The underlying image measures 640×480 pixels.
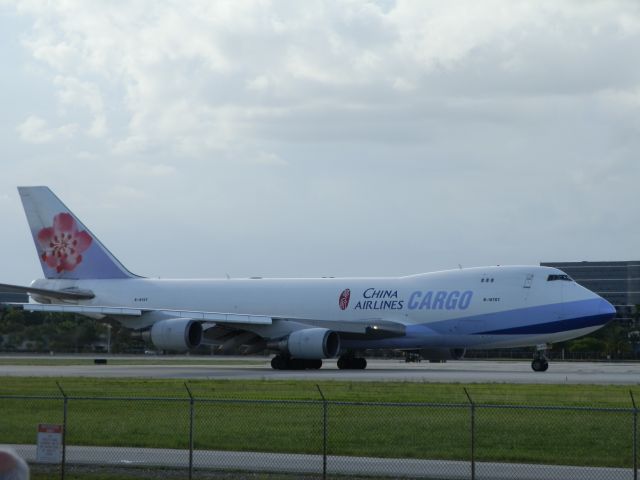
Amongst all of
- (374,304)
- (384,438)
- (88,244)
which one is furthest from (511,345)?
(384,438)

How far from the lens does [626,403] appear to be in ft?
92.3

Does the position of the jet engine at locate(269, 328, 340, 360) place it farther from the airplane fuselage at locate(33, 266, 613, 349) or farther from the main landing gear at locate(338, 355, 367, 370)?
the main landing gear at locate(338, 355, 367, 370)

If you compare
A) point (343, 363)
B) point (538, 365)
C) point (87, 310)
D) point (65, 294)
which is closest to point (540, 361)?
point (538, 365)

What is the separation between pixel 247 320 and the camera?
50.2m

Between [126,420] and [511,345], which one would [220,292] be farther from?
[126,420]

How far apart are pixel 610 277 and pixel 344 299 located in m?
121

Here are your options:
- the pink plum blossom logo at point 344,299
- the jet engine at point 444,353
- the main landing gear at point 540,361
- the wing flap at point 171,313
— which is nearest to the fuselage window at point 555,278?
the main landing gear at point 540,361

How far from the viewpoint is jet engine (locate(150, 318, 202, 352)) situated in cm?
4919

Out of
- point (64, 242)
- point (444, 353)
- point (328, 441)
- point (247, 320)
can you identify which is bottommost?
point (328, 441)

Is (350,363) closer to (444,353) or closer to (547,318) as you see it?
(444,353)

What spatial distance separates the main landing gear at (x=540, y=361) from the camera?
156ft

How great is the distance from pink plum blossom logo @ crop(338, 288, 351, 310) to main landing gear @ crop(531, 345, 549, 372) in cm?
900

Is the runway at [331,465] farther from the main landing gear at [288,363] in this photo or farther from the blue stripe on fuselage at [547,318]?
the main landing gear at [288,363]

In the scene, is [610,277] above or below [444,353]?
above
